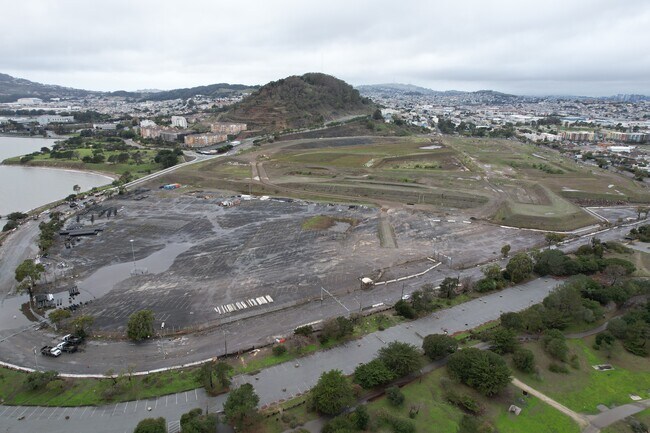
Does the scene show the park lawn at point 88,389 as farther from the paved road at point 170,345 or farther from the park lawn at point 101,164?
the park lawn at point 101,164

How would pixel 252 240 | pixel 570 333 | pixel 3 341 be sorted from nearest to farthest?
1. pixel 3 341
2. pixel 570 333
3. pixel 252 240

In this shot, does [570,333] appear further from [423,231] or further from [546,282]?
[423,231]

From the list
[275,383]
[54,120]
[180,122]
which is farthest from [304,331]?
[54,120]

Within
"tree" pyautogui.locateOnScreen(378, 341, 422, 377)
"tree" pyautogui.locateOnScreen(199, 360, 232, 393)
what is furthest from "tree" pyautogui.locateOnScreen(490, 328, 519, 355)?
"tree" pyautogui.locateOnScreen(199, 360, 232, 393)

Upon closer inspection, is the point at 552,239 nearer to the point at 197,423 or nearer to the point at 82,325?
the point at 197,423

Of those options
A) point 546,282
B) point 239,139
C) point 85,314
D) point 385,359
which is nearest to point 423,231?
point 546,282

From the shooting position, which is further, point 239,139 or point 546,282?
point 239,139
